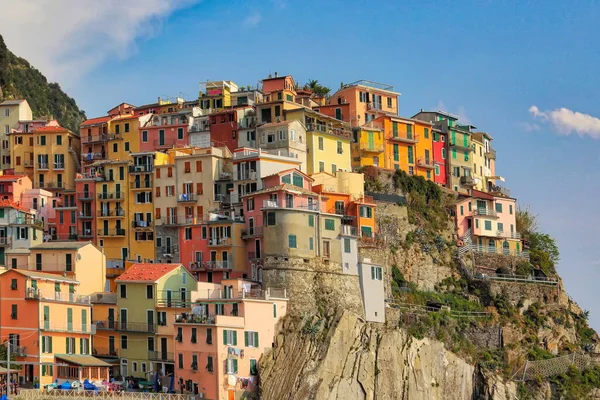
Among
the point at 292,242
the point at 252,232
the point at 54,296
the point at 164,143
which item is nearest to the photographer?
the point at 54,296

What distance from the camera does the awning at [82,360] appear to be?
295 ft

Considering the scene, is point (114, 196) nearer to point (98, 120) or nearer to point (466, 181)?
point (98, 120)

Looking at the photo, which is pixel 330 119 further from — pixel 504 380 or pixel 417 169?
pixel 504 380

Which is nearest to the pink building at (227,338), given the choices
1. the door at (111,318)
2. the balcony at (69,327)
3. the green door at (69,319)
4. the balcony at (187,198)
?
the door at (111,318)

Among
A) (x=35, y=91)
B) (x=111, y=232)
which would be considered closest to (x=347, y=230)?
(x=111, y=232)

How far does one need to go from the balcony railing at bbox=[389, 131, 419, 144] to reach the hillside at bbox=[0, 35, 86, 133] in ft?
158

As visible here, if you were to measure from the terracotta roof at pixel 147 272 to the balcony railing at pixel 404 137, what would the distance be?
29003mm

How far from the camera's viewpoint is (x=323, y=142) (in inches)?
4385

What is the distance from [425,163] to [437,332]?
2417 cm

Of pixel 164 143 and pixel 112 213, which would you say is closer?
pixel 112 213

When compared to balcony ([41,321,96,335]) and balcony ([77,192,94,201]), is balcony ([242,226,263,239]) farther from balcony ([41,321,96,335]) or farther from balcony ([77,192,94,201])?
balcony ([77,192,94,201])

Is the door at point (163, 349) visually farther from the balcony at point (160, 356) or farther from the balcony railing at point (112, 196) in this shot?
the balcony railing at point (112, 196)

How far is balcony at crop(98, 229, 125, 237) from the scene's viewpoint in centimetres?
10869

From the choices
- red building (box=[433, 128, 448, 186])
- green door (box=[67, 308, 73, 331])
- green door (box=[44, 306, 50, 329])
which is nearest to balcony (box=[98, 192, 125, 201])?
green door (box=[67, 308, 73, 331])
